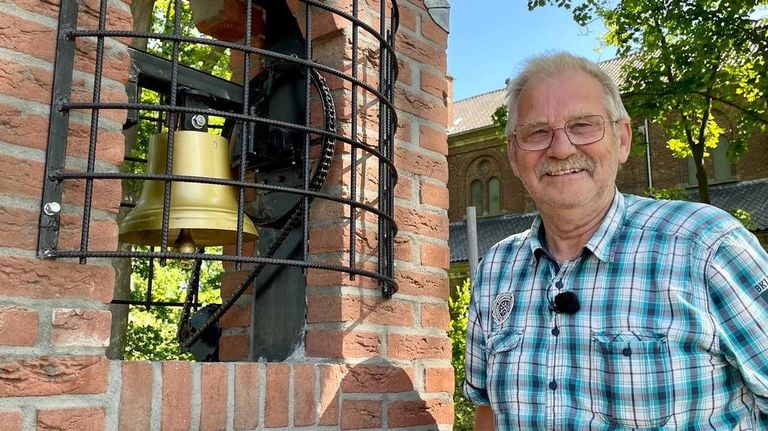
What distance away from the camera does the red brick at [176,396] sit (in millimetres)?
1487

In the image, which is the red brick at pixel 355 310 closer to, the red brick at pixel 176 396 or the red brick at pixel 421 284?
the red brick at pixel 421 284

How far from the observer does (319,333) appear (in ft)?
6.33

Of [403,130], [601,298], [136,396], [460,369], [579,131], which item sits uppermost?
[403,130]

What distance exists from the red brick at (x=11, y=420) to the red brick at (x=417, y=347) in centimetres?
101

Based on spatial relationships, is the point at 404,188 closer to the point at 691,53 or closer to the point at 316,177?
the point at 316,177

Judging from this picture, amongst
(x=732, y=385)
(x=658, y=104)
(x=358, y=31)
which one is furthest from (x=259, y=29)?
(x=658, y=104)

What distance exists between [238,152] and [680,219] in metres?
1.23

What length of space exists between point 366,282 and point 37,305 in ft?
2.92

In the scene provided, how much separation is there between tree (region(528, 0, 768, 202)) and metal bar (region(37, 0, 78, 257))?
27.6 ft

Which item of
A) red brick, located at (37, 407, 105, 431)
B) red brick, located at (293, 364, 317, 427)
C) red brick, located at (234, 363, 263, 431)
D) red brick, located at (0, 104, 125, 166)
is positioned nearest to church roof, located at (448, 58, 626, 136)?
red brick, located at (293, 364, 317, 427)

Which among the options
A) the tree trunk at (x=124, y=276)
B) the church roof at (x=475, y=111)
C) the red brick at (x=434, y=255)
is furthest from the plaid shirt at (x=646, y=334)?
the church roof at (x=475, y=111)

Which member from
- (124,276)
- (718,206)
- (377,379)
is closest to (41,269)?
(377,379)

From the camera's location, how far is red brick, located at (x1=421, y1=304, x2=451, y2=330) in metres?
2.20

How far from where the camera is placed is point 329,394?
1815mm
